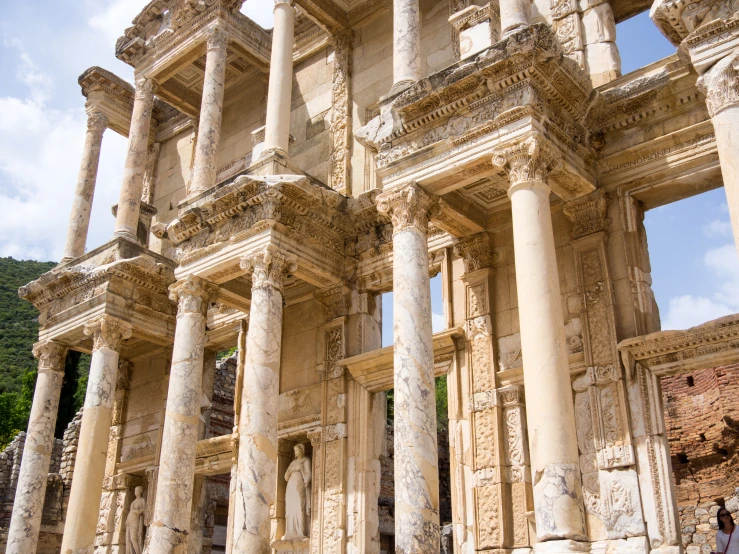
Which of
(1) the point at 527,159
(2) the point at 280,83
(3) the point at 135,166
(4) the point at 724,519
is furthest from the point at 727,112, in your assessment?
(3) the point at 135,166

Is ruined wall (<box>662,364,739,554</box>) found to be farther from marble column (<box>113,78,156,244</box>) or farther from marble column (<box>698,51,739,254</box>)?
marble column (<box>113,78,156,244</box>)

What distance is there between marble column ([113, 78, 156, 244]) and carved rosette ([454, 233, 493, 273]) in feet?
24.5

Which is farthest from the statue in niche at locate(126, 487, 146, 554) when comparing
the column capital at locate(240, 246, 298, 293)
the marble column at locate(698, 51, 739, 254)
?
the marble column at locate(698, 51, 739, 254)

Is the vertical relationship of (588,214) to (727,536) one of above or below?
above

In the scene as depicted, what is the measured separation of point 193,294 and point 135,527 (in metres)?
5.95

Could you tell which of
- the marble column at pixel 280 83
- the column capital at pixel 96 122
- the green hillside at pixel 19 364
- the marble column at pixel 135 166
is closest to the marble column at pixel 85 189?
the column capital at pixel 96 122

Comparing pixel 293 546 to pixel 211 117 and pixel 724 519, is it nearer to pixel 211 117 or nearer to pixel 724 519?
pixel 724 519

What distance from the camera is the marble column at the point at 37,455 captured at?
1602cm

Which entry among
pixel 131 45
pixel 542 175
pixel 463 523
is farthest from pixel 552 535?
pixel 131 45

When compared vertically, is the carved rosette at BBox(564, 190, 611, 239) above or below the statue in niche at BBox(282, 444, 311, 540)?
above

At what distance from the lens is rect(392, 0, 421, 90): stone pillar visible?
13.0m

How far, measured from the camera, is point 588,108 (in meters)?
12.2

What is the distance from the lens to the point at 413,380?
11062 mm

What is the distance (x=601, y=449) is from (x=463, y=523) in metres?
2.44
